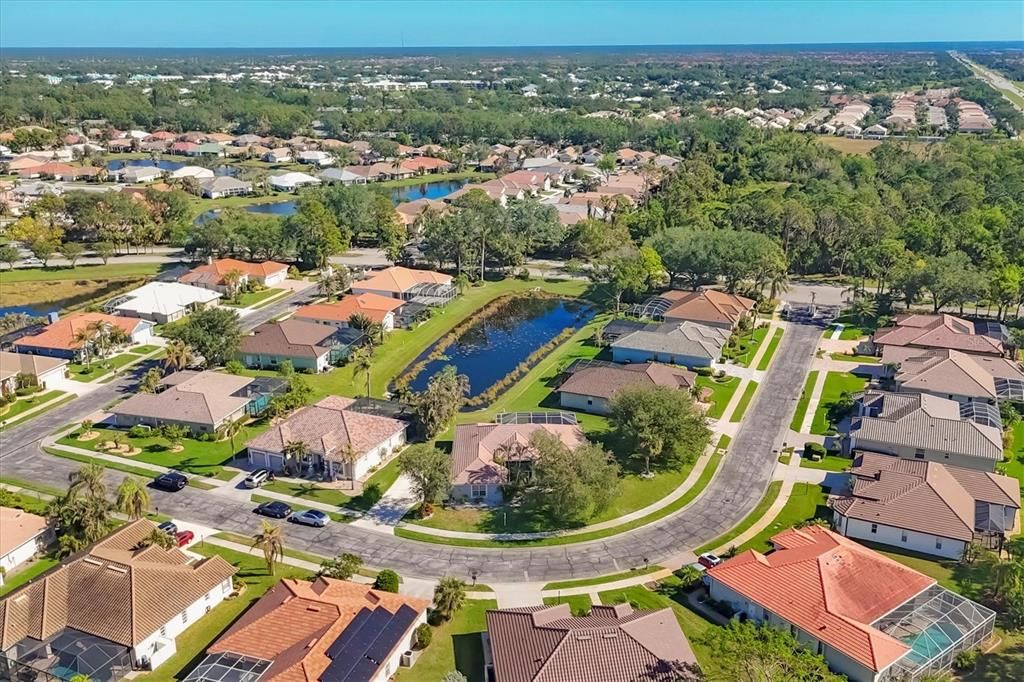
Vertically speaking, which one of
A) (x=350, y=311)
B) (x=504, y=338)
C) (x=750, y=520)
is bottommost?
(x=750, y=520)

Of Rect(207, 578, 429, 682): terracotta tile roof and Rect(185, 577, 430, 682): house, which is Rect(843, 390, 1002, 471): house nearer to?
Rect(185, 577, 430, 682): house

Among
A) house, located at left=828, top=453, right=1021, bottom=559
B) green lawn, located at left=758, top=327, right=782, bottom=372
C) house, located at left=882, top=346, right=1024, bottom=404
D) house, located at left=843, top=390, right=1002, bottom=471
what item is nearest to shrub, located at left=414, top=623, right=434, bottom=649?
house, located at left=828, top=453, right=1021, bottom=559

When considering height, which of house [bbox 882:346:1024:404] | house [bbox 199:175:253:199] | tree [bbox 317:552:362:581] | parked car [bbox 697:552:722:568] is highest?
house [bbox 199:175:253:199]

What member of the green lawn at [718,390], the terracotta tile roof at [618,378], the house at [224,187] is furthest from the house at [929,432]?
the house at [224,187]

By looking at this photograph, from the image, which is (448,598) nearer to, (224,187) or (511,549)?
(511,549)

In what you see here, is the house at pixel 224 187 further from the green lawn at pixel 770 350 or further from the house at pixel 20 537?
the house at pixel 20 537

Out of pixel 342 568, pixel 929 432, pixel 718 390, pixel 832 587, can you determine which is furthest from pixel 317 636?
pixel 929 432
